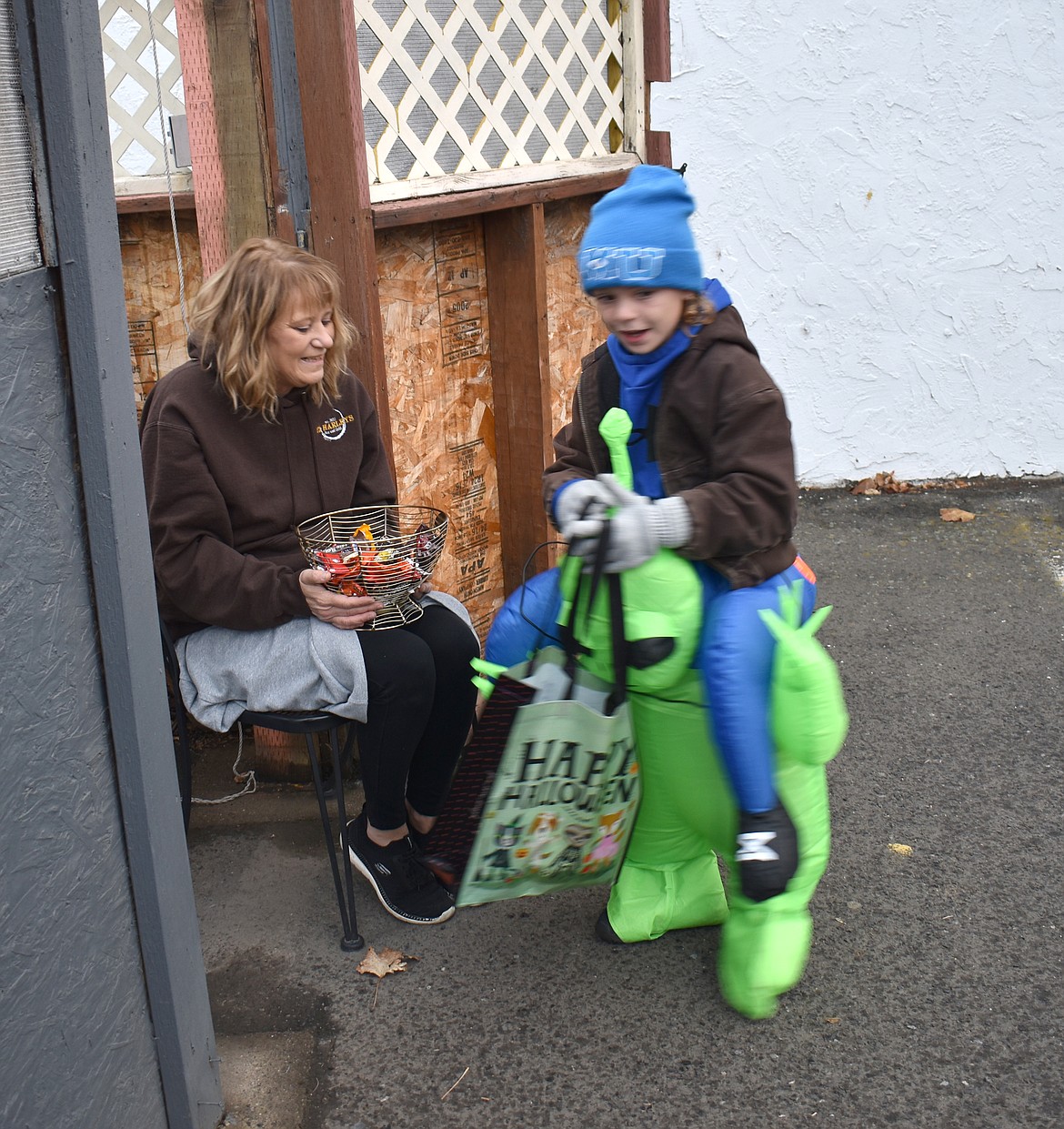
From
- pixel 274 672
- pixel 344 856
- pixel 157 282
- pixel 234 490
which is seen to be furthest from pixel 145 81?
pixel 344 856

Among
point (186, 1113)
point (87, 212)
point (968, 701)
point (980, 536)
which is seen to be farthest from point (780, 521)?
point (980, 536)

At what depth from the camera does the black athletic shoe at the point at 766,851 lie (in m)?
2.40

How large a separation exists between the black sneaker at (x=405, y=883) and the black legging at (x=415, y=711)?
9 centimetres

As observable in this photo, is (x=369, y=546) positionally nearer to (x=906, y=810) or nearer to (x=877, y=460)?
(x=906, y=810)

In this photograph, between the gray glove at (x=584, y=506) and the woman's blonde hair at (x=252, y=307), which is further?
the woman's blonde hair at (x=252, y=307)

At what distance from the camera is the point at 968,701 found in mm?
4160

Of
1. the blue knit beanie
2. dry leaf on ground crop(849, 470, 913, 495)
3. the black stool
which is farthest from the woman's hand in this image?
dry leaf on ground crop(849, 470, 913, 495)

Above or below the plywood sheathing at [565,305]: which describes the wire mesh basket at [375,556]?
below

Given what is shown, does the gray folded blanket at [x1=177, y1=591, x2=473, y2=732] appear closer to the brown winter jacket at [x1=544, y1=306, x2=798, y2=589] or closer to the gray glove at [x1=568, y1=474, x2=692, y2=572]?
the gray glove at [x1=568, y1=474, x2=692, y2=572]

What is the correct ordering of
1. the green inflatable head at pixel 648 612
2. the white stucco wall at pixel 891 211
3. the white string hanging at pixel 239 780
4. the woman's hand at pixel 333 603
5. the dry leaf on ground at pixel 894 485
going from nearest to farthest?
the green inflatable head at pixel 648 612
the woman's hand at pixel 333 603
the white string hanging at pixel 239 780
the white stucco wall at pixel 891 211
the dry leaf on ground at pixel 894 485

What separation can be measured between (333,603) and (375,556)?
145 millimetres

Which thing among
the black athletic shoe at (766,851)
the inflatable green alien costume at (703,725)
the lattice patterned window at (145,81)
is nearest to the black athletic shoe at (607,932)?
the inflatable green alien costume at (703,725)

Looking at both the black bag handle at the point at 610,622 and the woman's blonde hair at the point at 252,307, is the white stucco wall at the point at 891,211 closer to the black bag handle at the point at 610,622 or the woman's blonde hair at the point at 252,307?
the woman's blonde hair at the point at 252,307

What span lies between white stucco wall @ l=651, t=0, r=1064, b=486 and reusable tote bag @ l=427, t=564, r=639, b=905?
3885mm
